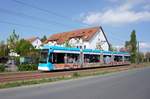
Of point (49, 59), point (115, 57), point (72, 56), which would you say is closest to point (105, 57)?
point (115, 57)

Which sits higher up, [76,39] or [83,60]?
[76,39]

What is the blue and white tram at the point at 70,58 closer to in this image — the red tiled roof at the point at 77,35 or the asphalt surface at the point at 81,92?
the asphalt surface at the point at 81,92

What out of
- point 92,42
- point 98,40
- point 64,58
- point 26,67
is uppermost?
point 98,40

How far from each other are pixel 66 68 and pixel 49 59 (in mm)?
4347

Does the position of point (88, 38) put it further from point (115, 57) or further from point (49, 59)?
point (49, 59)

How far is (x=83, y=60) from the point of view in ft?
131

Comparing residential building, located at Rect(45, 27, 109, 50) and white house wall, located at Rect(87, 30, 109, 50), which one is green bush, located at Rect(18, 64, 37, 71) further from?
white house wall, located at Rect(87, 30, 109, 50)

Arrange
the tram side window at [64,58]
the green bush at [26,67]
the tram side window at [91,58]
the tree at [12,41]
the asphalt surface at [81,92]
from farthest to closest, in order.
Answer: the tree at [12,41], the tram side window at [91,58], the green bush at [26,67], the tram side window at [64,58], the asphalt surface at [81,92]

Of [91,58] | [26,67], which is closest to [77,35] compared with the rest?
[91,58]

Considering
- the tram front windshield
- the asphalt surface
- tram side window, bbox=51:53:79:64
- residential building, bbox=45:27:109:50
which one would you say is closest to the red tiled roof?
residential building, bbox=45:27:109:50

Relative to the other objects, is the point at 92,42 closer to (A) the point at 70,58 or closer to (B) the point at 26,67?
(A) the point at 70,58

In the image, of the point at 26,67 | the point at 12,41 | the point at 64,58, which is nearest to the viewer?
the point at 64,58

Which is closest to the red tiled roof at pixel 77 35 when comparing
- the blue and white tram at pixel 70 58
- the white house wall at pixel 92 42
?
the white house wall at pixel 92 42

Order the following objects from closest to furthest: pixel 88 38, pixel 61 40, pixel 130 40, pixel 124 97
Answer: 1. pixel 124 97
2. pixel 88 38
3. pixel 61 40
4. pixel 130 40
